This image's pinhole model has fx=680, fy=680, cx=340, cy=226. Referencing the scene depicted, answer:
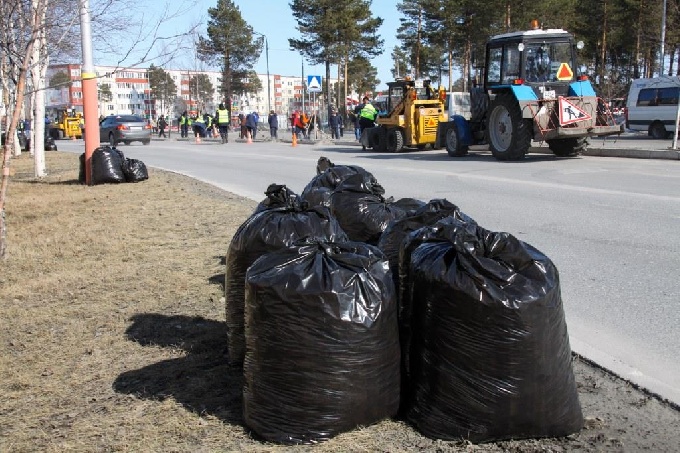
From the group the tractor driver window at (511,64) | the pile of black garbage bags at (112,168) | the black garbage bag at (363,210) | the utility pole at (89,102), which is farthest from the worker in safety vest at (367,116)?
the black garbage bag at (363,210)

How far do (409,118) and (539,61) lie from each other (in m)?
5.92

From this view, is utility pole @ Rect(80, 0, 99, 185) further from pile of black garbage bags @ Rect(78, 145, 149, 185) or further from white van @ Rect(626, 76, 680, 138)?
white van @ Rect(626, 76, 680, 138)

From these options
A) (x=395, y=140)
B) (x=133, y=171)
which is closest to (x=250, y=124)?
(x=395, y=140)

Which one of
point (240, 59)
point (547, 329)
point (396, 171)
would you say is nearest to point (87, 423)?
point (547, 329)

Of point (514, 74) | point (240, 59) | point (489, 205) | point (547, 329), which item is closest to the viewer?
point (547, 329)

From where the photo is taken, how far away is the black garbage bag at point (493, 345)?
279 cm

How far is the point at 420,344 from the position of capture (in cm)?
303

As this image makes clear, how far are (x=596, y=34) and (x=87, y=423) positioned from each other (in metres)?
48.2

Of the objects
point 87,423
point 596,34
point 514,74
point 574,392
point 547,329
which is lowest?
point 87,423

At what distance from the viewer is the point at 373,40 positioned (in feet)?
181

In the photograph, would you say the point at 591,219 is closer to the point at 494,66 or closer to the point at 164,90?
the point at 494,66

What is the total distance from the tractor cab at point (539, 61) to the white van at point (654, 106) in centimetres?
988

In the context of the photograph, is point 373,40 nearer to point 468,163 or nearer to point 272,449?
point 468,163

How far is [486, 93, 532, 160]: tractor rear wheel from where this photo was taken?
1609 centimetres
